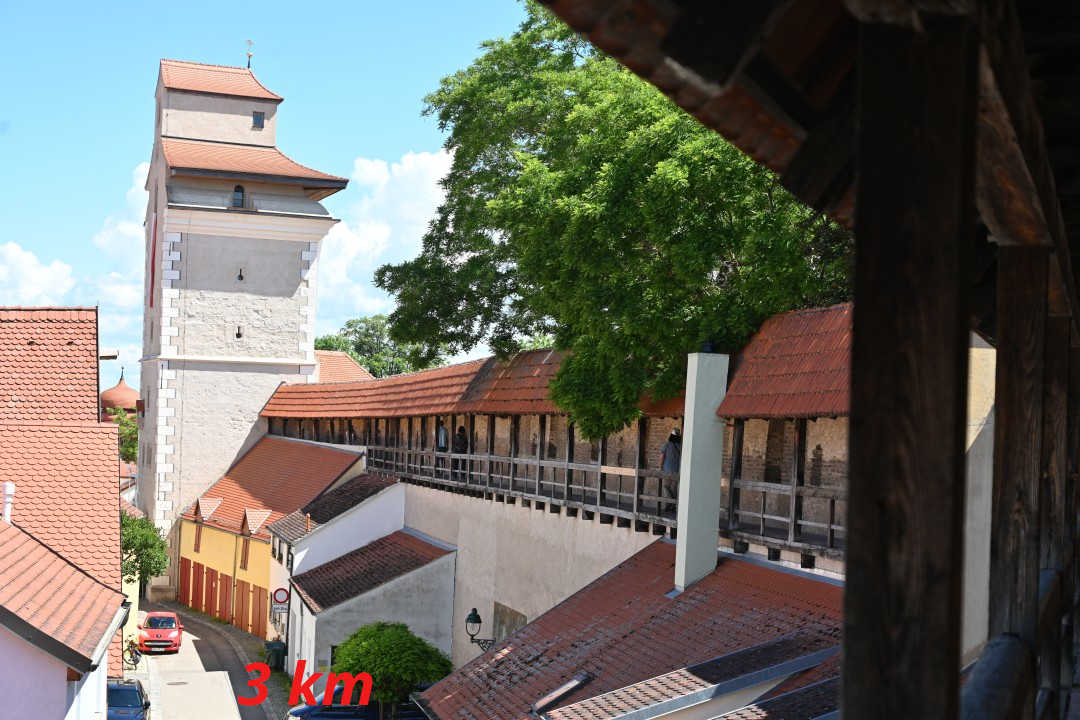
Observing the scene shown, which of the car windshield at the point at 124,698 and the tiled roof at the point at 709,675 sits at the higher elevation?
the tiled roof at the point at 709,675

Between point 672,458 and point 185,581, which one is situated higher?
point 672,458

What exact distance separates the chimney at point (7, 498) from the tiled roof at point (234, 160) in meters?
26.4

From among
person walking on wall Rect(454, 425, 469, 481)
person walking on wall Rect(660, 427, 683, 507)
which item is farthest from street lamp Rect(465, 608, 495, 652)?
person walking on wall Rect(660, 427, 683, 507)

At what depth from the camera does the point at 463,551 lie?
25.2 meters

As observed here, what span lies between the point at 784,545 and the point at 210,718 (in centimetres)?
1372

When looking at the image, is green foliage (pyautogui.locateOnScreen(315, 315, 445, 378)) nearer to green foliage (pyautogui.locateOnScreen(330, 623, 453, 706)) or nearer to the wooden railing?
the wooden railing

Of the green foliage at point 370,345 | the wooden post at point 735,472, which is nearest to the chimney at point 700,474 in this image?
the wooden post at point 735,472

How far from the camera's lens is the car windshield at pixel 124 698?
66.9ft

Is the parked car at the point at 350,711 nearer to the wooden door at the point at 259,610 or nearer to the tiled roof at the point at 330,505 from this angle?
the tiled roof at the point at 330,505

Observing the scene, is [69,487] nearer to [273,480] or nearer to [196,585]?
[273,480]

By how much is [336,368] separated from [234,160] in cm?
890

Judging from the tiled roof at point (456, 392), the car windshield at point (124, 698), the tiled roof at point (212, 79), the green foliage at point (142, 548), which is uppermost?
the tiled roof at point (212, 79)

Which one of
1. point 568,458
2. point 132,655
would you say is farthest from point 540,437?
point 132,655

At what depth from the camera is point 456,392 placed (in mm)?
24859
